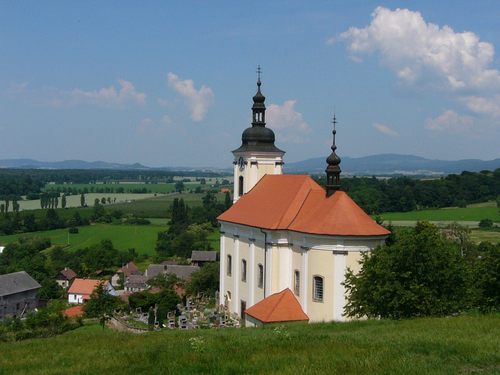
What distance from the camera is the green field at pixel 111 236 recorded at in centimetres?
8825

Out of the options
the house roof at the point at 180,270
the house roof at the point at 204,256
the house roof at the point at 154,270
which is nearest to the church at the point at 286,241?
the house roof at the point at 180,270

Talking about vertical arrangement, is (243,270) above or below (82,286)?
above

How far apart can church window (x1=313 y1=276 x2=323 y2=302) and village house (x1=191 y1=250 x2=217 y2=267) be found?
48.4 metres

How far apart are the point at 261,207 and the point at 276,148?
586 cm

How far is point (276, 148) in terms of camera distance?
37.0 meters

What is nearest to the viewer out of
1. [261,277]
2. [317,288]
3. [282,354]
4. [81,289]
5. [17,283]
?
[282,354]

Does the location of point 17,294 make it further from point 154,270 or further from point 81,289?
point 154,270

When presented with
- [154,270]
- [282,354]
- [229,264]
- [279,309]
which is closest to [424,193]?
[154,270]

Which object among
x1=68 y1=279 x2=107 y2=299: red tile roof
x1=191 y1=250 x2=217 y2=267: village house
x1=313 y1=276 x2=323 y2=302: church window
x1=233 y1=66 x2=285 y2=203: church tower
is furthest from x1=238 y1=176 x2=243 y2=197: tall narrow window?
x1=191 y1=250 x2=217 y2=267: village house

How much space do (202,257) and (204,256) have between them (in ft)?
0.96

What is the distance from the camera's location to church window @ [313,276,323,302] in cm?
2747

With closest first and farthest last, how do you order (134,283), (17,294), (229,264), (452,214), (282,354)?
(282,354) → (229,264) → (17,294) → (134,283) → (452,214)

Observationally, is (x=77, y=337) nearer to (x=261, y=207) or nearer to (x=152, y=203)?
(x=261, y=207)

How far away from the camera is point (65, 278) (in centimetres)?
7262
